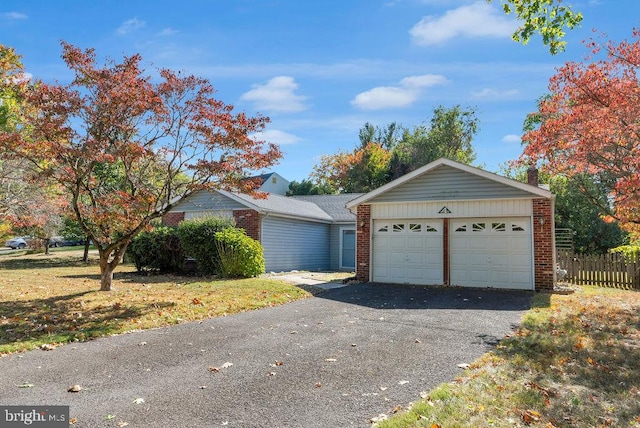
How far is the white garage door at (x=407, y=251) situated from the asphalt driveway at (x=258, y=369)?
491 cm

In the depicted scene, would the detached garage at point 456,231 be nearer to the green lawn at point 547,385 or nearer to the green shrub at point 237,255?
the green shrub at point 237,255

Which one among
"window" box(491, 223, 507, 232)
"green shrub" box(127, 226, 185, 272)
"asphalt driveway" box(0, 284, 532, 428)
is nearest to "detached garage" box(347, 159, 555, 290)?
"window" box(491, 223, 507, 232)

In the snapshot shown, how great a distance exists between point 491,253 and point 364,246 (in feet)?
12.8

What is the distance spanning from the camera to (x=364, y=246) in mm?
14336

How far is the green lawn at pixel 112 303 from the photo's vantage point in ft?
22.0

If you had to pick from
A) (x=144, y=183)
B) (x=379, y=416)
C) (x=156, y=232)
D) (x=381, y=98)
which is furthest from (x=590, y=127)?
(x=381, y=98)

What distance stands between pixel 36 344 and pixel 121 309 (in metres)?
2.55

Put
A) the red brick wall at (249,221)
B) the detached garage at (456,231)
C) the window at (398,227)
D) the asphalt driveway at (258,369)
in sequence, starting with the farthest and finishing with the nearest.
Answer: the red brick wall at (249,221), the window at (398,227), the detached garage at (456,231), the asphalt driveway at (258,369)

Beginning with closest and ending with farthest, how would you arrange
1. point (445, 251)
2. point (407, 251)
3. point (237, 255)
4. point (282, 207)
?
point (445, 251) → point (407, 251) → point (237, 255) → point (282, 207)

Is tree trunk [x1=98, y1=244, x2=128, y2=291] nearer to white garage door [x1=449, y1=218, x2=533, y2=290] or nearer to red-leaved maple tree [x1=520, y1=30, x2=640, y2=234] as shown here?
white garage door [x1=449, y1=218, x2=533, y2=290]

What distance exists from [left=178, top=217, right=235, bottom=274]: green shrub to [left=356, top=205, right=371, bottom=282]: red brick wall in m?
4.58

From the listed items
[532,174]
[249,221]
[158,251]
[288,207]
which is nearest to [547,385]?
[532,174]

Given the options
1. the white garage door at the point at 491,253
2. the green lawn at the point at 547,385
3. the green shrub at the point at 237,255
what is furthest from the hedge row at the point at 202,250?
the green lawn at the point at 547,385

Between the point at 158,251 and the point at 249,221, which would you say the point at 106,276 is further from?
the point at 249,221
